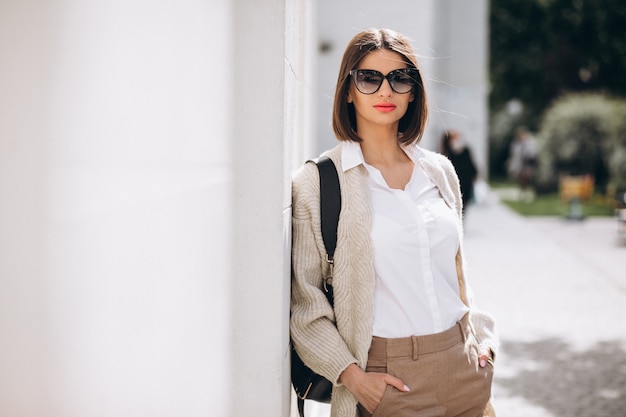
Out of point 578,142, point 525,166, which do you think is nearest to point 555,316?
point 525,166

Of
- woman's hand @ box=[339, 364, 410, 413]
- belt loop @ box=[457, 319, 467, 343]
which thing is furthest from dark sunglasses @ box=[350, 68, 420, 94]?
woman's hand @ box=[339, 364, 410, 413]

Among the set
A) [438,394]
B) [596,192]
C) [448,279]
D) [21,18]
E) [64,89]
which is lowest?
[596,192]

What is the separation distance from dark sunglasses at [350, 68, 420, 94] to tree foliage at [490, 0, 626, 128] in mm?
36747

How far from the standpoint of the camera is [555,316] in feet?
27.2

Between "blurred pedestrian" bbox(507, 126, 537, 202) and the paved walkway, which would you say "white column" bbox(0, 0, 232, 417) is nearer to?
the paved walkway

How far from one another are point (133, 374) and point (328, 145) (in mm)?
8258

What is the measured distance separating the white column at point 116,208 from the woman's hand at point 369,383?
1.34ft

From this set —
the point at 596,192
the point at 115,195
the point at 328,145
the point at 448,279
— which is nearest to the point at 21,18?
the point at 115,195

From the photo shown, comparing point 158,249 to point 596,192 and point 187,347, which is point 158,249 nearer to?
point 187,347

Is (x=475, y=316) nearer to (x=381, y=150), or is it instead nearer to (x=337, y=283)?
(x=337, y=283)

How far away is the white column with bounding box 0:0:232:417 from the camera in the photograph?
2.37m

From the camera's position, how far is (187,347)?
2.65 meters

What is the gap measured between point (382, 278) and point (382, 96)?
68 centimetres

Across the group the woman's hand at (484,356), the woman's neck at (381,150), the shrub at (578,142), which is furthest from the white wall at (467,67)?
the woman's hand at (484,356)
